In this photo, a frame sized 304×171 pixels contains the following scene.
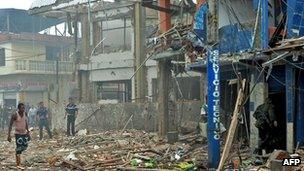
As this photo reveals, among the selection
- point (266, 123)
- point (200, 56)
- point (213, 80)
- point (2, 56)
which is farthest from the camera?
point (2, 56)

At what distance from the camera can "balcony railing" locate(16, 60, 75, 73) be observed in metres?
37.3

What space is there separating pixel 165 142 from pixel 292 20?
6593 millimetres

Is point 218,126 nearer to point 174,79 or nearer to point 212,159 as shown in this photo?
point 212,159

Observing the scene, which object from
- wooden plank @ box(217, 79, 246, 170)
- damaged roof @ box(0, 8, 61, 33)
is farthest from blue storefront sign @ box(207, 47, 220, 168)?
damaged roof @ box(0, 8, 61, 33)

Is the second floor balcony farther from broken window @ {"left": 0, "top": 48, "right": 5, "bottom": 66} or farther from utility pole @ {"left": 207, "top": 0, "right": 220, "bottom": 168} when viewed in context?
utility pole @ {"left": 207, "top": 0, "right": 220, "bottom": 168}

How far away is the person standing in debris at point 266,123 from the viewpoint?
1232 centimetres

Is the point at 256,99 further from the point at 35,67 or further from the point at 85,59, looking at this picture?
the point at 35,67

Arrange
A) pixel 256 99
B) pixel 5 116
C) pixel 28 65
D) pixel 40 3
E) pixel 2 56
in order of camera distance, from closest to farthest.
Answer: pixel 256 99 → pixel 40 3 → pixel 5 116 → pixel 28 65 → pixel 2 56

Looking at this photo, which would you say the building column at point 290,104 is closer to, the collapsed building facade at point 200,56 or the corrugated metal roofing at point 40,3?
the collapsed building facade at point 200,56

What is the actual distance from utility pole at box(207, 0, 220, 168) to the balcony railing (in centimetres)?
2867

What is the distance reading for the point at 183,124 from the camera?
19781mm

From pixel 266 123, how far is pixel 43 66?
28.8 m

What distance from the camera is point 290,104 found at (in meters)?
12.7

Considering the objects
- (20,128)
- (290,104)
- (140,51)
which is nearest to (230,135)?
(290,104)
